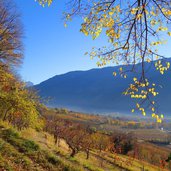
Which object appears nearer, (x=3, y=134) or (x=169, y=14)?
(x=169, y=14)

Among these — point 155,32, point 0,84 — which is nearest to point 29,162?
point 155,32

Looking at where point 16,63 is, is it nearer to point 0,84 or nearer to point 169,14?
point 0,84

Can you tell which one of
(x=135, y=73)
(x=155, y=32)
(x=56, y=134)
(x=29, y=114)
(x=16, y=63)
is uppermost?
(x=16, y=63)

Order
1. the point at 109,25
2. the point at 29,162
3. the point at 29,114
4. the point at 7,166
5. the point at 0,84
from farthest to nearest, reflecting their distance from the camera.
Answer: the point at 0,84 → the point at 29,114 → the point at 29,162 → the point at 7,166 → the point at 109,25

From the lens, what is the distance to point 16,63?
35.1 meters

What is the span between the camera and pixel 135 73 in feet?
32.2

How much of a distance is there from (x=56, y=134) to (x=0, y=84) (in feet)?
57.0

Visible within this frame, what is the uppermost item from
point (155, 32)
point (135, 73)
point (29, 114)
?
point (155, 32)

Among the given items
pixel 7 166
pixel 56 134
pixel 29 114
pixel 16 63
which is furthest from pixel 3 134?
pixel 56 134

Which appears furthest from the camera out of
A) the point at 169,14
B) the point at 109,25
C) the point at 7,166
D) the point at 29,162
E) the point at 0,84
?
the point at 0,84

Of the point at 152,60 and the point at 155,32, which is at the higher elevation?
the point at 155,32

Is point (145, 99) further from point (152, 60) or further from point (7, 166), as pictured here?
point (7, 166)

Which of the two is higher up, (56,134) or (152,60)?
(152,60)

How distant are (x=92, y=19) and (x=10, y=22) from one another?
2522cm
